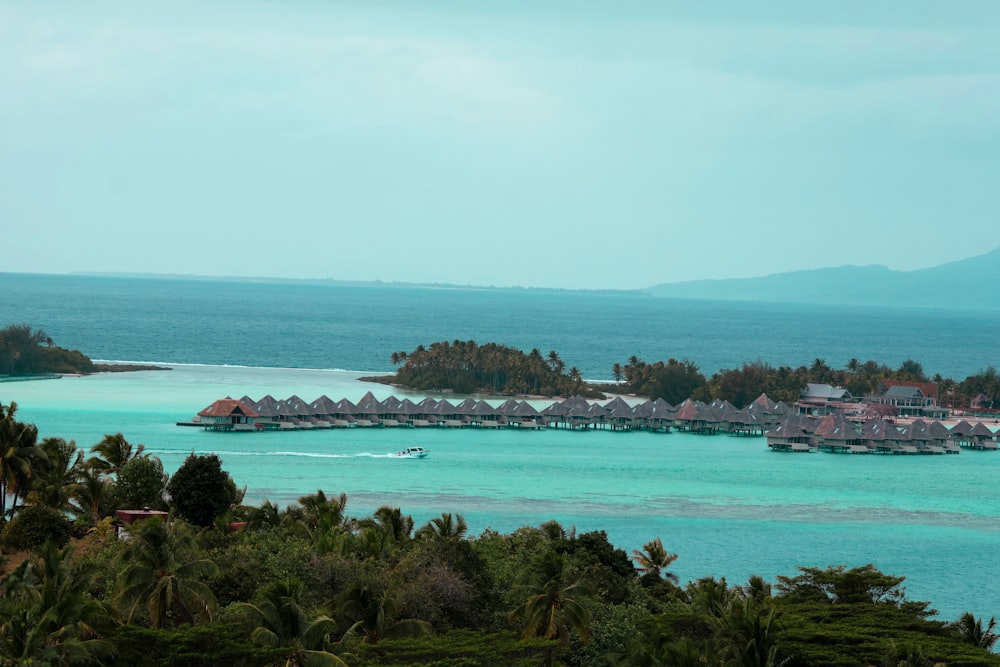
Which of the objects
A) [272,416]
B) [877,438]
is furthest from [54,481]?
[877,438]

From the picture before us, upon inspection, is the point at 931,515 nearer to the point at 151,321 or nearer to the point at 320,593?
the point at 320,593

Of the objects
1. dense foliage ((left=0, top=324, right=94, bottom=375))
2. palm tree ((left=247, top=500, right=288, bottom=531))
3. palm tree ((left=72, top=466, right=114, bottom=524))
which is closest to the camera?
palm tree ((left=247, top=500, right=288, bottom=531))

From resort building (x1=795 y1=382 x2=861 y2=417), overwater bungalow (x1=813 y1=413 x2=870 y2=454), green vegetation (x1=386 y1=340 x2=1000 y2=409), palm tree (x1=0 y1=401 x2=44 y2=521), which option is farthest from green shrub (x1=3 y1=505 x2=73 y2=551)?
resort building (x1=795 y1=382 x2=861 y2=417)

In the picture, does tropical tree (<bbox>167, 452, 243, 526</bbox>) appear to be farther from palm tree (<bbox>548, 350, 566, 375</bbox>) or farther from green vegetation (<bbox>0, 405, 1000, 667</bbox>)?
palm tree (<bbox>548, 350, 566, 375</bbox>)

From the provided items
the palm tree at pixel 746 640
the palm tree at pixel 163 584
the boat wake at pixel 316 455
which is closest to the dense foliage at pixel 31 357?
the boat wake at pixel 316 455

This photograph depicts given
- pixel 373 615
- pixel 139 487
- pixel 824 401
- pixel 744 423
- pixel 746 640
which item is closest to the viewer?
pixel 746 640

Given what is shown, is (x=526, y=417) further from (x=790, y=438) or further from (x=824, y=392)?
(x=824, y=392)

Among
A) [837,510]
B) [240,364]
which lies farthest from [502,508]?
[240,364]
